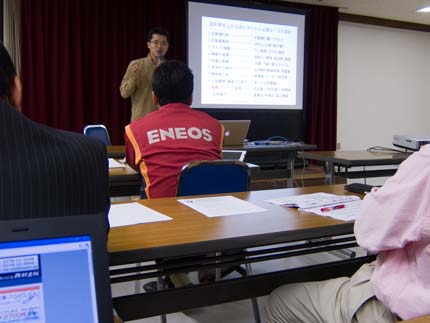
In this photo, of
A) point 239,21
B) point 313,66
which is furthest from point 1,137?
point 313,66

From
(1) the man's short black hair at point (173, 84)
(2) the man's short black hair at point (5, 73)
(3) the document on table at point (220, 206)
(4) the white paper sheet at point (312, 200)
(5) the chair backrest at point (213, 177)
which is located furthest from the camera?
(1) the man's short black hair at point (173, 84)

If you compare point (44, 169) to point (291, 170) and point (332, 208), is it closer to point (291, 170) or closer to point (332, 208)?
point (332, 208)

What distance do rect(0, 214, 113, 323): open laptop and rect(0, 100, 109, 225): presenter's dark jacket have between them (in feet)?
0.33

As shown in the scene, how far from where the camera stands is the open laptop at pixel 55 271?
0.62 metres

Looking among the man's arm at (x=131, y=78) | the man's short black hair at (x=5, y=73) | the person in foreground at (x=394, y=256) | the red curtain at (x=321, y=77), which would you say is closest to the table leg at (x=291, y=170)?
the man's arm at (x=131, y=78)

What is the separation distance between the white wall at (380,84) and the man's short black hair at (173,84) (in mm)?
5067

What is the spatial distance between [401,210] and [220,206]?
22.5 inches

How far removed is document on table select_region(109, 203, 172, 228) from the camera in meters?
1.14

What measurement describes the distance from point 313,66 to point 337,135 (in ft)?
4.07

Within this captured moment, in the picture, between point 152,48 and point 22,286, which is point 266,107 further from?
point 22,286

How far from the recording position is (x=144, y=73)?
3855 mm

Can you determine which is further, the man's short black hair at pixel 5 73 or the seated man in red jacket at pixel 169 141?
the seated man in red jacket at pixel 169 141

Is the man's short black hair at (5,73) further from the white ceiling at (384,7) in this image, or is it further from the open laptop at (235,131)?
the white ceiling at (384,7)

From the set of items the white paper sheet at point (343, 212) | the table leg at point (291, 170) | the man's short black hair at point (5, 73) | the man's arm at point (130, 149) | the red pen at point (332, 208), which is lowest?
the table leg at point (291, 170)
